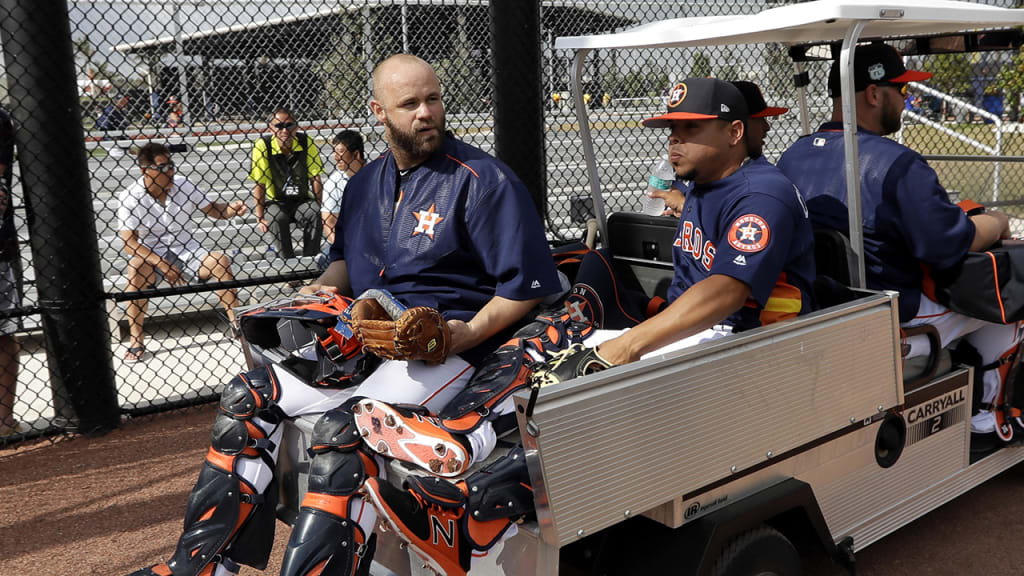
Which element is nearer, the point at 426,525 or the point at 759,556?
the point at 426,525

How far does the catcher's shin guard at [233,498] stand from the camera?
2453mm

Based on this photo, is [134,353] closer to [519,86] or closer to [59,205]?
[59,205]

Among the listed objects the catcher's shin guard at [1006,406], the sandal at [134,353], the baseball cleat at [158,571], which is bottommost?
the sandal at [134,353]

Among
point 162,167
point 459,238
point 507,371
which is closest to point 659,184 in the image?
point 459,238

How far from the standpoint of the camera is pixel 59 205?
13.9ft

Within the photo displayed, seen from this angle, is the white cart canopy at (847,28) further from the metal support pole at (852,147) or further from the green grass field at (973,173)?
the green grass field at (973,173)

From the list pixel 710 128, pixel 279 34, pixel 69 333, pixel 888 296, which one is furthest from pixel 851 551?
pixel 279 34

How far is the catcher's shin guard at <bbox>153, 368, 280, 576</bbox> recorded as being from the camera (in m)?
2.45

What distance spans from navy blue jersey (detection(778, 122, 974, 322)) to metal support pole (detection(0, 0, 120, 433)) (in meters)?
3.39

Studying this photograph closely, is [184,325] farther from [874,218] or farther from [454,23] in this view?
[874,218]

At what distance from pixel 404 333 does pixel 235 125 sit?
6291 mm

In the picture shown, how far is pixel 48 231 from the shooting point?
426cm

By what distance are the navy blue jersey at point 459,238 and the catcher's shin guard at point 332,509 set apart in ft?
1.82

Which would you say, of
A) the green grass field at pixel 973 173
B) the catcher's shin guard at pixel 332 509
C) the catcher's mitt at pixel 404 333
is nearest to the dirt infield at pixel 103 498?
the catcher's shin guard at pixel 332 509
